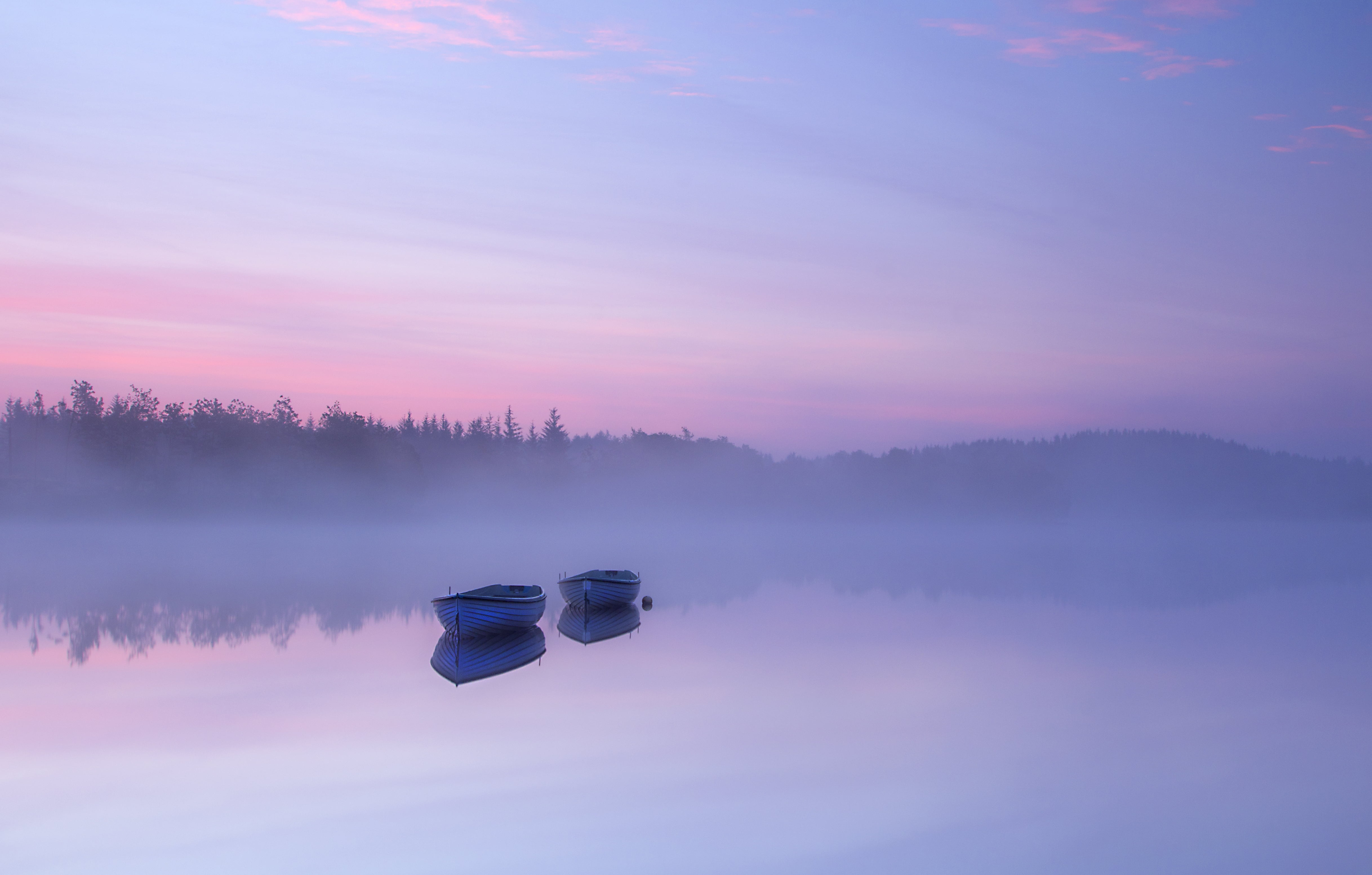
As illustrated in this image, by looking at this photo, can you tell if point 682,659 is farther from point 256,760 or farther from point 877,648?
point 256,760

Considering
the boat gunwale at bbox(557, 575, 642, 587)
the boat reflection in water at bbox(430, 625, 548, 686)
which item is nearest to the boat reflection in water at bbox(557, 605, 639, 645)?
the boat gunwale at bbox(557, 575, 642, 587)

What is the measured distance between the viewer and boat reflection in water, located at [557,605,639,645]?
1059 inches

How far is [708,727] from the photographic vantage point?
15258 mm

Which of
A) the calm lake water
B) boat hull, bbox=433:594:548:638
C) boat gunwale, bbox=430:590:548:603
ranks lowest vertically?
the calm lake water

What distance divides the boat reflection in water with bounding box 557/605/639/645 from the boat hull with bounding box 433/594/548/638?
1.93 meters

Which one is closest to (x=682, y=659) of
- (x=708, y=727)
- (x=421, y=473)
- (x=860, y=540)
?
(x=708, y=727)

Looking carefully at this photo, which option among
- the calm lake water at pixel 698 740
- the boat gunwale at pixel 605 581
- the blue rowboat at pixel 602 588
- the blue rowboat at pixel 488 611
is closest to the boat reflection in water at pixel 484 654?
the blue rowboat at pixel 488 611

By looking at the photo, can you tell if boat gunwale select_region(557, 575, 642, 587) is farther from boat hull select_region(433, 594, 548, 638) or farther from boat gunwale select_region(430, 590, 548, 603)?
boat hull select_region(433, 594, 548, 638)

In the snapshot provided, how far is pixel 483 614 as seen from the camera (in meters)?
23.4

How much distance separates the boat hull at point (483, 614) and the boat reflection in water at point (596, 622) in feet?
6.32

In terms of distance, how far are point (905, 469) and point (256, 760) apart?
608ft

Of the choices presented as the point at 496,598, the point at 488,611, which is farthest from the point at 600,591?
the point at 488,611

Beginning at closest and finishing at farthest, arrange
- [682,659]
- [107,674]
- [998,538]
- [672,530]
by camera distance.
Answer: [107,674] < [682,659] < [998,538] < [672,530]

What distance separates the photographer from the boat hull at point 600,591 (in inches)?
1196
